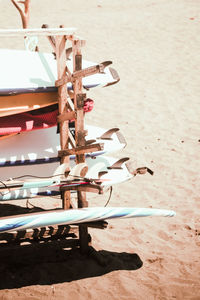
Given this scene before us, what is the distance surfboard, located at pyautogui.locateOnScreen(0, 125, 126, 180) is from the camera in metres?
4.18

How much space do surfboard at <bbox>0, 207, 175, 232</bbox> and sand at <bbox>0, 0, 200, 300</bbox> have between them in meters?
0.73

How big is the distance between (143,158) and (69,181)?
357cm

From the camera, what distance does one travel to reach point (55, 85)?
412cm

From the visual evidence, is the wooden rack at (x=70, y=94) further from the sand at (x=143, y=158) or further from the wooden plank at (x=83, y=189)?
the sand at (x=143, y=158)

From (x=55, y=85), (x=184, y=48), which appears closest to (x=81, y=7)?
(x=184, y=48)

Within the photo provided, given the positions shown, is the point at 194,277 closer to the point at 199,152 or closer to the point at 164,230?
the point at 164,230

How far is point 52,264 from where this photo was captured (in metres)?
4.55

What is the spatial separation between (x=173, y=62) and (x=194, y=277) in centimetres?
835

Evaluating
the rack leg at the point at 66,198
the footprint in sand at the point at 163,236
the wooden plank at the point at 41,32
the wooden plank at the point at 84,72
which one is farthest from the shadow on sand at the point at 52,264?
the wooden plank at the point at 41,32

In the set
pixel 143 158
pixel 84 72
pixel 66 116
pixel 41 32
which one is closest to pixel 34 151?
pixel 66 116

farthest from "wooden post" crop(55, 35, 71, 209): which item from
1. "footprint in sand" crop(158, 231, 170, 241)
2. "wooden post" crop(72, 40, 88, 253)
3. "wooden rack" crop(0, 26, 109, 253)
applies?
"footprint in sand" crop(158, 231, 170, 241)

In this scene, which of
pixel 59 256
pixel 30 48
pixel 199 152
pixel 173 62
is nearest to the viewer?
pixel 59 256

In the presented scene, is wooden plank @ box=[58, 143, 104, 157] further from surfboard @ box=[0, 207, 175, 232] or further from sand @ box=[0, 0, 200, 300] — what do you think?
sand @ box=[0, 0, 200, 300]

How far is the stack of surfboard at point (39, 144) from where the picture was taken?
3768 mm
